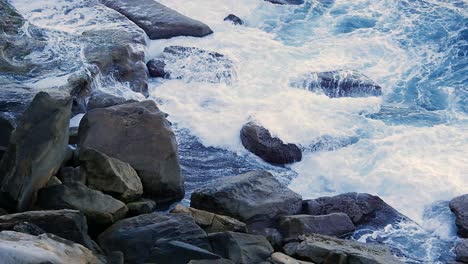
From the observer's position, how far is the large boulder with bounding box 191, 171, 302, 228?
7449mm

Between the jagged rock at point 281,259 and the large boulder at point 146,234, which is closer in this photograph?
the large boulder at point 146,234

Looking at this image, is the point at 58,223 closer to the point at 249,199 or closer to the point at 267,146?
the point at 249,199

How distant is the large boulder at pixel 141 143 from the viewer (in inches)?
305

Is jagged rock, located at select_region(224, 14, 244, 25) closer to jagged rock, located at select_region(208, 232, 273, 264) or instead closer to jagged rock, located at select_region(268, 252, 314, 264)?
jagged rock, located at select_region(208, 232, 273, 264)

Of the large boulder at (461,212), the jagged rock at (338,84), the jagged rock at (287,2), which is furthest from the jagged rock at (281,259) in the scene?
the jagged rock at (287,2)

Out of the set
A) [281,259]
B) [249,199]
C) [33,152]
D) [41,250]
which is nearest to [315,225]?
[249,199]

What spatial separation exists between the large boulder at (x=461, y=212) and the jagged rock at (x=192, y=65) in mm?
4275

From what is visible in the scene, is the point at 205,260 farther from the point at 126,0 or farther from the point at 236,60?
the point at 126,0

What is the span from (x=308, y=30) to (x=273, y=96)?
3442 millimetres

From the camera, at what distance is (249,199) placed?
24.9 ft

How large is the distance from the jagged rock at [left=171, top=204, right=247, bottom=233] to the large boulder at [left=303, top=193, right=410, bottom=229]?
4.46ft

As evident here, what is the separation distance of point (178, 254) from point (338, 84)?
245 inches

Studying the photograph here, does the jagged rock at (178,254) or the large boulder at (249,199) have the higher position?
the jagged rock at (178,254)

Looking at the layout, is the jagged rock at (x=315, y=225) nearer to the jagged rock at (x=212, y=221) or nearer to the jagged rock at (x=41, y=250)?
the jagged rock at (x=212, y=221)
